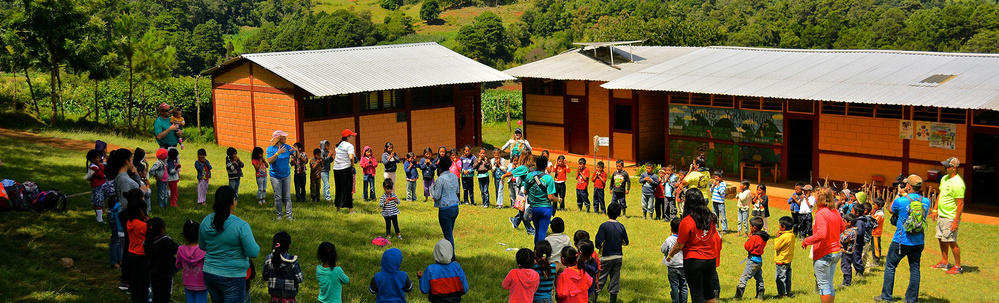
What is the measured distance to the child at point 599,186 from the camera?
653 inches

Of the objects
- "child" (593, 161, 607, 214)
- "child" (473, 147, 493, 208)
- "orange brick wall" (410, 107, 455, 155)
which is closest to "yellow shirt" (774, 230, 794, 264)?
"child" (593, 161, 607, 214)

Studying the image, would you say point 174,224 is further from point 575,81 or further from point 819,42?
point 819,42

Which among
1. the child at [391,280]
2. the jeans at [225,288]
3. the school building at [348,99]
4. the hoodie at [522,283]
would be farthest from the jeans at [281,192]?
the school building at [348,99]

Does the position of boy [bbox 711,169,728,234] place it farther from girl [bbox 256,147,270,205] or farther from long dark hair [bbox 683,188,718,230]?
girl [bbox 256,147,270,205]

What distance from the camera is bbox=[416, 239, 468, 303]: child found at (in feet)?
25.3

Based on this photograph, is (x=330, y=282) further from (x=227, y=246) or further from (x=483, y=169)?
(x=483, y=169)

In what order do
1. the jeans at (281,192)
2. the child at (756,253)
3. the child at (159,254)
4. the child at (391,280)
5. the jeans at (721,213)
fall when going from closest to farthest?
the child at (391,280) < the child at (159,254) < the child at (756,253) < the jeans at (281,192) < the jeans at (721,213)

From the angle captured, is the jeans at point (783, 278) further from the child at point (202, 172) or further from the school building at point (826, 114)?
the child at point (202, 172)

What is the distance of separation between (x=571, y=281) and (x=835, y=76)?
1609 cm

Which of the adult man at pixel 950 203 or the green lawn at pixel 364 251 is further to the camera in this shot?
the adult man at pixel 950 203

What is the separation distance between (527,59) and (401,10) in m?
40.0

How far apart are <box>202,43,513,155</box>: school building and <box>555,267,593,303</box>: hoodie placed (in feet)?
52.5

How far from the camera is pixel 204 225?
25.1 feet

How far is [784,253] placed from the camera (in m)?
10.5
